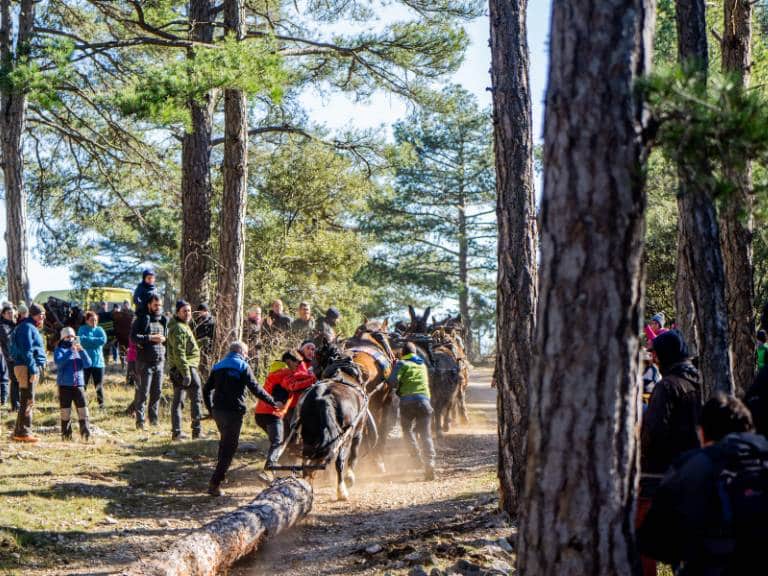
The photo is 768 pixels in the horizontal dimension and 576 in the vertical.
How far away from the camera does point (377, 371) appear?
38.8 feet

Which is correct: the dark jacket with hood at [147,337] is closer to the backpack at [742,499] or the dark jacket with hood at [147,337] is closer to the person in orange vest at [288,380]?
the person in orange vest at [288,380]

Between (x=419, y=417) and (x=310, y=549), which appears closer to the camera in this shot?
(x=310, y=549)

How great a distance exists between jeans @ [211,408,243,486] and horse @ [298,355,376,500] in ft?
2.78

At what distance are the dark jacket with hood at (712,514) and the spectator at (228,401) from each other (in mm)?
6739

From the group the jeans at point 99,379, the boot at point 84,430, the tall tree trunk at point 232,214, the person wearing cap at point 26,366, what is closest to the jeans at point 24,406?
the person wearing cap at point 26,366

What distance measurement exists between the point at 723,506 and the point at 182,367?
992cm

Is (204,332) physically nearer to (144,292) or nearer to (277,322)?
(277,322)

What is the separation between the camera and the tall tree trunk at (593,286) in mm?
3918

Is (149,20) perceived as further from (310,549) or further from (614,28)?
(614,28)

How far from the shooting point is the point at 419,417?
38.8 feet

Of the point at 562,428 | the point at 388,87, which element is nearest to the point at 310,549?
the point at 562,428

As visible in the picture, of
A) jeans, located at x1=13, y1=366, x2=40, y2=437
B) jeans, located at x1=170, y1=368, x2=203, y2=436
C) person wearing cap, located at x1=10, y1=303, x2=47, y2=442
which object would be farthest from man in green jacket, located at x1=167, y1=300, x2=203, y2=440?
jeans, located at x1=13, y1=366, x2=40, y2=437

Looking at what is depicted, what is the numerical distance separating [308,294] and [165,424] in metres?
7.61

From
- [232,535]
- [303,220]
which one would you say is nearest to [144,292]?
[232,535]
